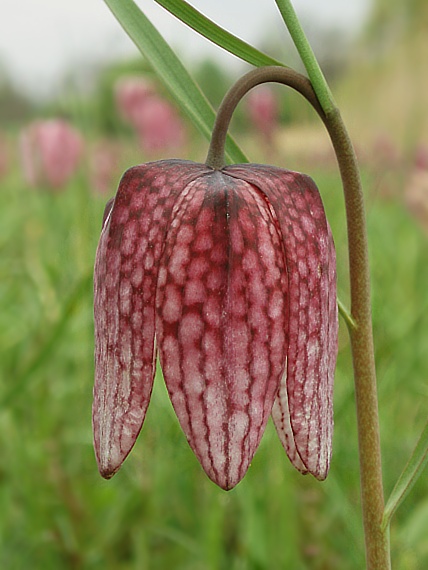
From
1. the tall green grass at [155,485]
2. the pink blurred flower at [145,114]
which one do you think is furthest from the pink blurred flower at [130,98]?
the tall green grass at [155,485]

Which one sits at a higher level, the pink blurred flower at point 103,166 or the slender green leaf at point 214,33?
the slender green leaf at point 214,33

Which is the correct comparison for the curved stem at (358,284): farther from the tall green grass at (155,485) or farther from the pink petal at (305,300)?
the tall green grass at (155,485)

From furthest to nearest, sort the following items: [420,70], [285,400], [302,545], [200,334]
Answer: [420,70], [302,545], [285,400], [200,334]

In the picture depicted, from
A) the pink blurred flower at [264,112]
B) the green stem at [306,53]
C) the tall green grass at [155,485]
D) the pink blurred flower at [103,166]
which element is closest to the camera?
the green stem at [306,53]

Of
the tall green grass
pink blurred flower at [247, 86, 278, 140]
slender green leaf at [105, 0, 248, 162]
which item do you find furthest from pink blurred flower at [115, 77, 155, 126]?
slender green leaf at [105, 0, 248, 162]

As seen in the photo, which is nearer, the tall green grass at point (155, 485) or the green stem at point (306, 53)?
the green stem at point (306, 53)

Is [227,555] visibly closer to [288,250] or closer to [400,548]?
[400,548]

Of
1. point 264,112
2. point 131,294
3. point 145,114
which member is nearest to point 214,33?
point 131,294

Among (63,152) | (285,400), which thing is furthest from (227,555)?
(63,152)
